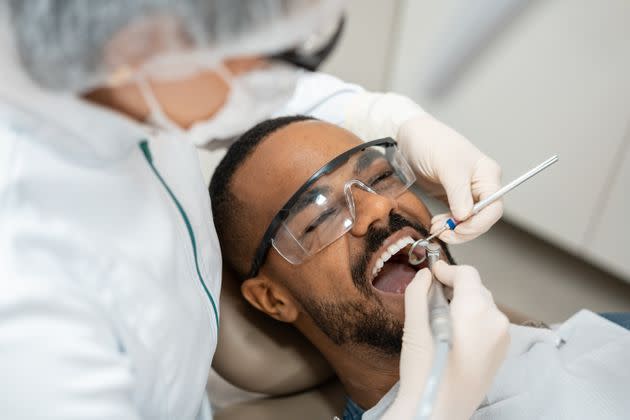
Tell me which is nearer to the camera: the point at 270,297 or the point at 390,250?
the point at 390,250

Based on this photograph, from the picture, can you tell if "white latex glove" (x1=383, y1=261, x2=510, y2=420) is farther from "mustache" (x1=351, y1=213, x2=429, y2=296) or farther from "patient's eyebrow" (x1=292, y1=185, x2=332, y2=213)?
"patient's eyebrow" (x1=292, y1=185, x2=332, y2=213)

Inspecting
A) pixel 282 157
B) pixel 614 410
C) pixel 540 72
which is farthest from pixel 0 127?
pixel 540 72

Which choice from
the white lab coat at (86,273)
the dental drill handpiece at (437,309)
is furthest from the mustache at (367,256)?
the white lab coat at (86,273)

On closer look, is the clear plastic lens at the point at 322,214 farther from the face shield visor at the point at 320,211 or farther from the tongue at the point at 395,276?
the tongue at the point at 395,276

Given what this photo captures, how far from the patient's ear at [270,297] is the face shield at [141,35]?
72 cm

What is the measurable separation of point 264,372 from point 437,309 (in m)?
0.51

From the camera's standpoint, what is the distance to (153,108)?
660 mm

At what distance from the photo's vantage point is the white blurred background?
2.06 meters

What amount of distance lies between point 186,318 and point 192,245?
142 millimetres

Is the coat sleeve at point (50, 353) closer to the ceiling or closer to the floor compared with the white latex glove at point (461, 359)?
closer to the ceiling

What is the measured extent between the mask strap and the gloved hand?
0.71 metres

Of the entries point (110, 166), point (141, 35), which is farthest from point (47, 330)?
point (141, 35)

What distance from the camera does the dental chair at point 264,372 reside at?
1281mm

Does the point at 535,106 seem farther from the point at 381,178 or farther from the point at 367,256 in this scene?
the point at 367,256
